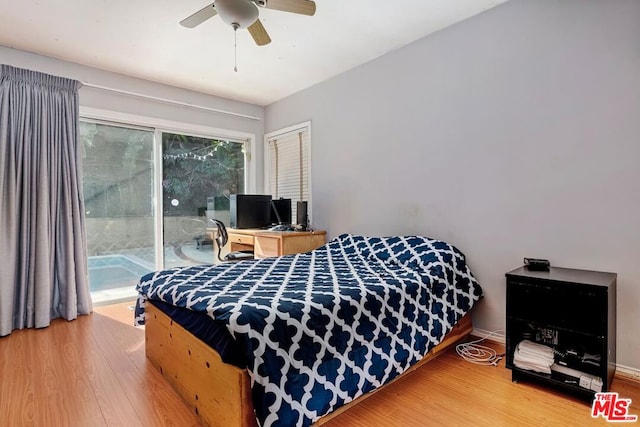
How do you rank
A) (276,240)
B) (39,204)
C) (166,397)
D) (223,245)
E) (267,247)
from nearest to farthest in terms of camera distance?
(166,397)
(39,204)
(276,240)
(267,247)
(223,245)

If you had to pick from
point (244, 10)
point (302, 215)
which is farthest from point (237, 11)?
point (302, 215)

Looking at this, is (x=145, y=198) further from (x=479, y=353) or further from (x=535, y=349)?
(x=535, y=349)

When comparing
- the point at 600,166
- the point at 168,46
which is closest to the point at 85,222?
the point at 168,46

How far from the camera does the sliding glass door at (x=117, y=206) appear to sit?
11.3 ft

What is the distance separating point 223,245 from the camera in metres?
3.72

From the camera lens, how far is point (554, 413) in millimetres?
1630

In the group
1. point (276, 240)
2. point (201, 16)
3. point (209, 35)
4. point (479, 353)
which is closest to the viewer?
point (201, 16)

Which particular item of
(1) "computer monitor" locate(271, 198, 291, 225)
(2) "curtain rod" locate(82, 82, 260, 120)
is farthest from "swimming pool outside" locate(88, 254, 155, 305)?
(2) "curtain rod" locate(82, 82, 260, 120)

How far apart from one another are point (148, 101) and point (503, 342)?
406cm

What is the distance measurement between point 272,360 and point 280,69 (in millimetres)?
2921

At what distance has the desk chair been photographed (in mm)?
3484

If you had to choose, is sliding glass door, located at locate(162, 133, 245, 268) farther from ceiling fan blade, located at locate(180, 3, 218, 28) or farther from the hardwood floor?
ceiling fan blade, located at locate(180, 3, 218, 28)

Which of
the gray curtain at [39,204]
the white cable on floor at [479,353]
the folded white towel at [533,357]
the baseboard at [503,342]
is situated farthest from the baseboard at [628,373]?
the gray curtain at [39,204]

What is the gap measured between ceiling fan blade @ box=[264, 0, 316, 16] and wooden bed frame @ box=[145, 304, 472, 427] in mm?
1862
